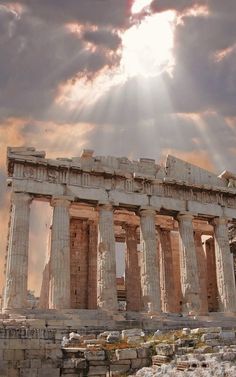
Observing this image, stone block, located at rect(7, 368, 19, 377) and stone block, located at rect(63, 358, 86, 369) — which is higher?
stone block, located at rect(63, 358, 86, 369)

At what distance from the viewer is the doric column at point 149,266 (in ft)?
82.6

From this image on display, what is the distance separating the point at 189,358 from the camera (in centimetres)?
1348

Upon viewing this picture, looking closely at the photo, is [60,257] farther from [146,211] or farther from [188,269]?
[188,269]

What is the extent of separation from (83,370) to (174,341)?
350 cm

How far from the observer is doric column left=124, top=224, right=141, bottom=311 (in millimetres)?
27891

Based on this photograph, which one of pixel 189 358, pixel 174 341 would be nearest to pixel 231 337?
pixel 174 341

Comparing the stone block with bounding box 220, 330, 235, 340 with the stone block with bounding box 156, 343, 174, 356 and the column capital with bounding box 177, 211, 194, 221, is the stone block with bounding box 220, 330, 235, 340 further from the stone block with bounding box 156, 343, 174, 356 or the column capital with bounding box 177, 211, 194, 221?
the column capital with bounding box 177, 211, 194, 221

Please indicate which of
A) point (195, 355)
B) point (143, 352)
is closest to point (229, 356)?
point (195, 355)

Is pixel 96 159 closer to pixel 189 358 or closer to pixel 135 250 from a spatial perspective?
pixel 135 250

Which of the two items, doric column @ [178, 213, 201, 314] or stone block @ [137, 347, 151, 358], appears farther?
doric column @ [178, 213, 201, 314]

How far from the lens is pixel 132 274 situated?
2839cm

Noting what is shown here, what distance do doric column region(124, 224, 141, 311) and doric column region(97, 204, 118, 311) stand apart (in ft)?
11.1

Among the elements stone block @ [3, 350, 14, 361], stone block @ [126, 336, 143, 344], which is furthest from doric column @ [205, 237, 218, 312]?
stone block @ [3, 350, 14, 361]

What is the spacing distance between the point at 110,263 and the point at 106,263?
23 cm
